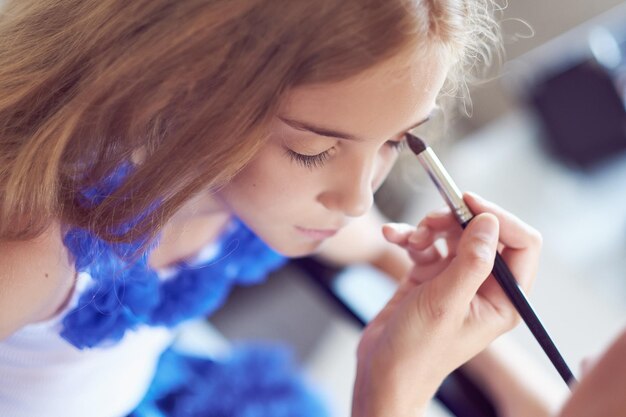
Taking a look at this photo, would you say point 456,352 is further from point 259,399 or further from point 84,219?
point 84,219

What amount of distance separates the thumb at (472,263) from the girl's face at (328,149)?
9cm

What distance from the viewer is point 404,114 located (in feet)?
1.73

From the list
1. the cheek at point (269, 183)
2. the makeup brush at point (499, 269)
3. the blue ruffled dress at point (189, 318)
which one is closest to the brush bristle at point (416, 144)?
the makeup brush at point (499, 269)

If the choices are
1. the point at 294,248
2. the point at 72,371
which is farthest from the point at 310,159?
the point at 72,371

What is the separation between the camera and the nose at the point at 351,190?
547 mm

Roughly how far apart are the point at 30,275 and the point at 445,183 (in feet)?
1.17

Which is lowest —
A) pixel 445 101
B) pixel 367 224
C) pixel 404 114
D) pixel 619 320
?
pixel 619 320

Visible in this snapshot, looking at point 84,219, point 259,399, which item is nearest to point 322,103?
point 84,219

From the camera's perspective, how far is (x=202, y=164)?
52 centimetres

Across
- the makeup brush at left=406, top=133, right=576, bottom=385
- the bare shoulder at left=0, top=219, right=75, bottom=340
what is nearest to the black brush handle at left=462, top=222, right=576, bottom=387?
the makeup brush at left=406, top=133, right=576, bottom=385

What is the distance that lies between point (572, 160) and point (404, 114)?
0.48 meters

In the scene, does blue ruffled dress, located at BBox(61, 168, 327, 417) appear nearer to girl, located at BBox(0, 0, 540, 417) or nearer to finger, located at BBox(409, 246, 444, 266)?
girl, located at BBox(0, 0, 540, 417)

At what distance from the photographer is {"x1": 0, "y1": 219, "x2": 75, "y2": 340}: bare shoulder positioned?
56 centimetres

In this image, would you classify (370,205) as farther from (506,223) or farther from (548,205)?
(548,205)
